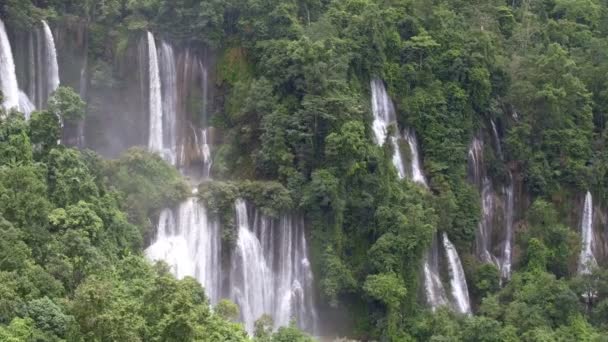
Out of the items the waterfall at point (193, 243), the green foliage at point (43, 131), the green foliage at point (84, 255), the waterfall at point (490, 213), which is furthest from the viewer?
the waterfall at point (490, 213)

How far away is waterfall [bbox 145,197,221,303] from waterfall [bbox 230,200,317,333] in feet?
1.99

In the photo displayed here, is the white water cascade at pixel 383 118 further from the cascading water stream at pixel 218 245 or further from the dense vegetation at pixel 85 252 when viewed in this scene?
the dense vegetation at pixel 85 252

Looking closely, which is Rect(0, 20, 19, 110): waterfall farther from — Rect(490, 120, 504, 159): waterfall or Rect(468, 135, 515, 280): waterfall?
Rect(490, 120, 504, 159): waterfall

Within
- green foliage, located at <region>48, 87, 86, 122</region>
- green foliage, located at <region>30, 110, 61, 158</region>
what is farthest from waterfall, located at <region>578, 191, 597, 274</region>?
green foliage, located at <region>30, 110, 61, 158</region>

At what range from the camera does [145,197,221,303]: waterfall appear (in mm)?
27922

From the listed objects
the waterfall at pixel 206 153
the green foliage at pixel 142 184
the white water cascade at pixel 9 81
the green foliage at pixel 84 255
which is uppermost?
the white water cascade at pixel 9 81

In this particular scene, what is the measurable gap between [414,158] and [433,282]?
15.6ft

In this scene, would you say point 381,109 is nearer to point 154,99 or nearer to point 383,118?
point 383,118

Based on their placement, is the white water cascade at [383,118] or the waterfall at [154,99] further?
the white water cascade at [383,118]

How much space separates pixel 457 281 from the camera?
33094 mm

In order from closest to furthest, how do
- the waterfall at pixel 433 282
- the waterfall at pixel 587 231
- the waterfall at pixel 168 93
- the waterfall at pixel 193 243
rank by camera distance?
the waterfall at pixel 193 243 → the waterfall at pixel 433 282 → the waterfall at pixel 168 93 → the waterfall at pixel 587 231

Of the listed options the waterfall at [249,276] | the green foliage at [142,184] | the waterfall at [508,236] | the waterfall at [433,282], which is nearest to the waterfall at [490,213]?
the waterfall at [508,236]

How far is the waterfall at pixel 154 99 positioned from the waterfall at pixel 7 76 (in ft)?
15.4

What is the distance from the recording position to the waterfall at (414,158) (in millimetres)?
34500
